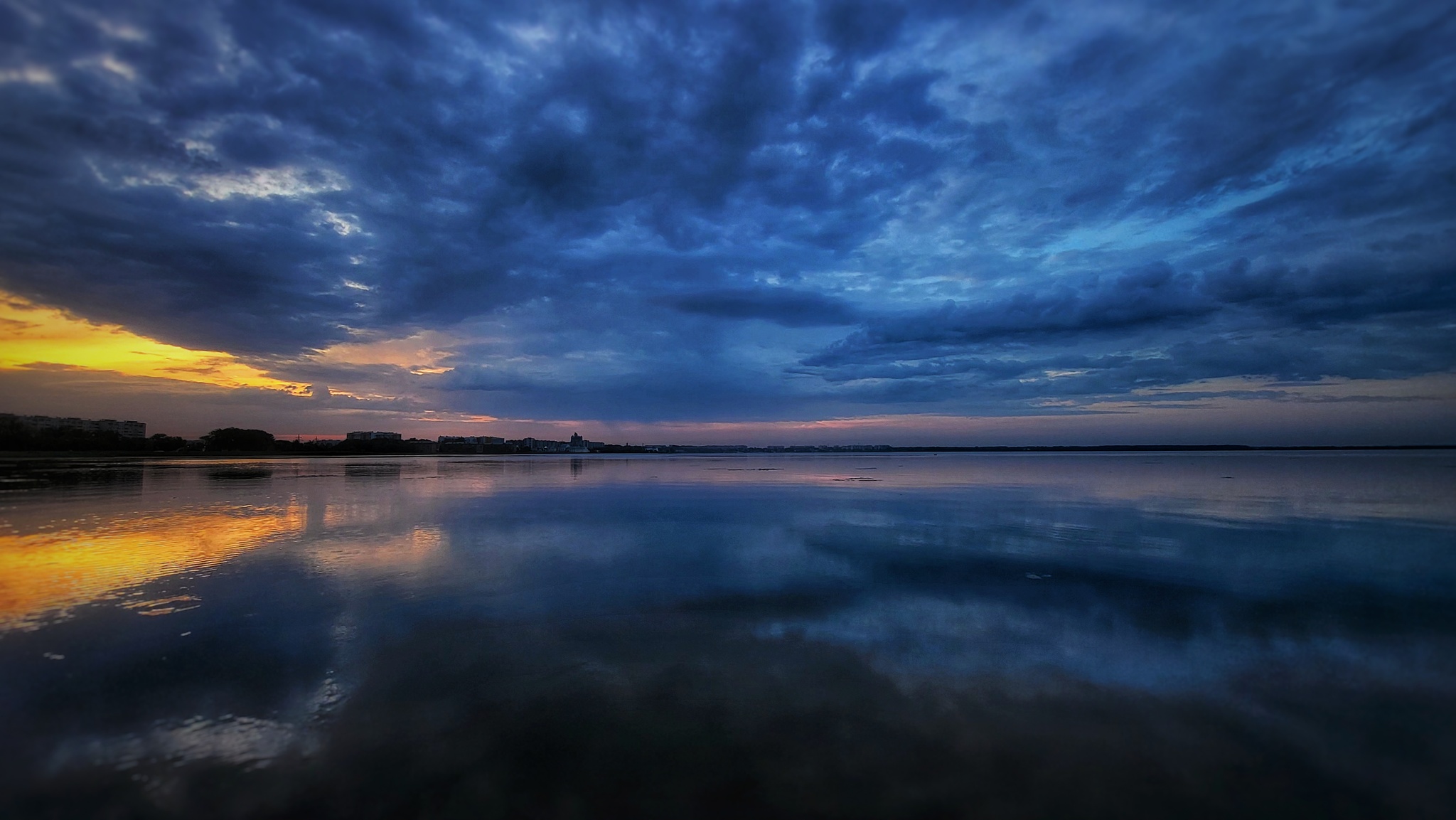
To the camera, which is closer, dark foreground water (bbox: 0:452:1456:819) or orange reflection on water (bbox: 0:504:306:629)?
dark foreground water (bbox: 0:452:1456:819)

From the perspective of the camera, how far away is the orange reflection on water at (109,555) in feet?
32.3

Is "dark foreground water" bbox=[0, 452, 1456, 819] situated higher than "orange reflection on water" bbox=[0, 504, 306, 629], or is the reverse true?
"orange reflection on water" bbox=[0, 504, 306, 629]

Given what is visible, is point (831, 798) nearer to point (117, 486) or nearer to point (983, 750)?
point (983, 750)

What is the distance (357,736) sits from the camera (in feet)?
17.9

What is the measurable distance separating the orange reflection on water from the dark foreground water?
0.14 metres

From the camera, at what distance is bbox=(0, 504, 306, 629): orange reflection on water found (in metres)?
9.85

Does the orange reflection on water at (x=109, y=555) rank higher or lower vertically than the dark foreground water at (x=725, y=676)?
higher

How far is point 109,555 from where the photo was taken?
13039 mm

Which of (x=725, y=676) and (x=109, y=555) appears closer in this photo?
(x=725, y=676)

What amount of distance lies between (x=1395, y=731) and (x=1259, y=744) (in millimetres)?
1534

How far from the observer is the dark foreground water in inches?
185

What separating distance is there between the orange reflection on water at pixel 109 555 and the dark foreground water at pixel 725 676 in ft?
0.44

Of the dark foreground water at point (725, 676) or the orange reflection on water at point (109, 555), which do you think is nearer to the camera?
the dark foreground water at point (725, 676)

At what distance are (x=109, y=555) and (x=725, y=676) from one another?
48.8 feet
